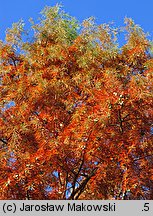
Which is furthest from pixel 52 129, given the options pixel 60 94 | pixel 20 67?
pixel 20 67

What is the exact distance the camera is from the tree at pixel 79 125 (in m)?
11.2

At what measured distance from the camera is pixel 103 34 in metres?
16.0

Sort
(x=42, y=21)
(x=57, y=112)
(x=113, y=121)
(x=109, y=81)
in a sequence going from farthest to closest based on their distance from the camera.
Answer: (x=42, y=21), (x=57, y=112), (x=109, y=81), (x=113, y=121)

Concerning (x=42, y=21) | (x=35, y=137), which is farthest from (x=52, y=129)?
(x=42, y=21)

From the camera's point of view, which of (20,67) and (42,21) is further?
(42,21)

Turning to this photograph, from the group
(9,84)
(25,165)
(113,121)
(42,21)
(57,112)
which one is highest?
(42,21)

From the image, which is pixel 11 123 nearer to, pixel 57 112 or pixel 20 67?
pixel 57 112

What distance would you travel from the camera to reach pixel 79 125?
37.9 feet

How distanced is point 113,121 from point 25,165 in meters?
2.34

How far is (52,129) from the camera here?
41.1 ft

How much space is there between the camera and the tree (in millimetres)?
11227
